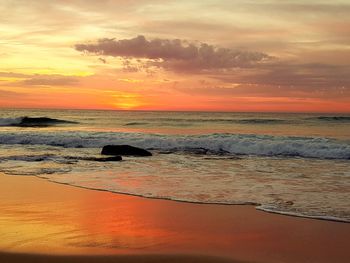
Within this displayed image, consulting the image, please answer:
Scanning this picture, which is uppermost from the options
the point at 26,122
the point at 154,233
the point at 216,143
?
the point at 154,233

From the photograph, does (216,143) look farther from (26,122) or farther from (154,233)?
(26,122)

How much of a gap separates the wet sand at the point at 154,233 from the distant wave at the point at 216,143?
13542 mm

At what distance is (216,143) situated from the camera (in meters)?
24.8

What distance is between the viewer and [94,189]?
9.89 m

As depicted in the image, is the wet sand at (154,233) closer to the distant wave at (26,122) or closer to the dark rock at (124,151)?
the dark rock at (124,151)

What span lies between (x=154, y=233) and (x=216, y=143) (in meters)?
18.7

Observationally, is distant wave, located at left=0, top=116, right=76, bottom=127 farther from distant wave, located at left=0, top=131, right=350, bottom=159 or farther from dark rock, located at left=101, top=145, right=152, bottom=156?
dark rock, located at left=101, top=145, right=152, bottom=156

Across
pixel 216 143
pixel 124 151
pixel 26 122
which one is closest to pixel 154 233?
pixel 124 151

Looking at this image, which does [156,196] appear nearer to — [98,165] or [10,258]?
[10,258]

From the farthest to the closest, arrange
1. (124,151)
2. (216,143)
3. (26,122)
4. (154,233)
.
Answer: (26,122) < (216,143) < (124,151) < (154,233)

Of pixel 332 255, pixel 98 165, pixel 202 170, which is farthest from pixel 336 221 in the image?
pixel 98 165

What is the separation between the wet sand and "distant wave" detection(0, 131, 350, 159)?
44.4 ft

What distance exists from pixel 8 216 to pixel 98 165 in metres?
7.60

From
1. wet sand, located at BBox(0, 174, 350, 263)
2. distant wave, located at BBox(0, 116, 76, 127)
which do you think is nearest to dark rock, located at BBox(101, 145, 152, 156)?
wet sand, located at BBox(0, 174, 350, 263)
